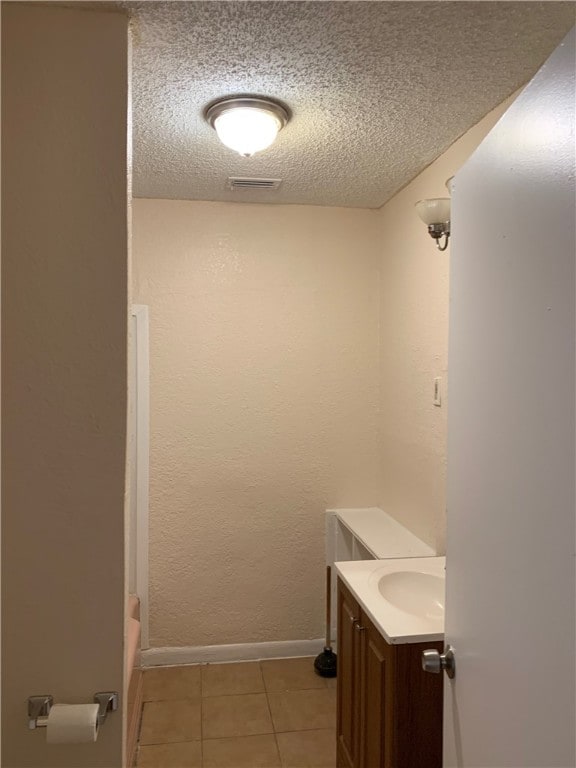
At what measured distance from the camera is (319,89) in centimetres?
Result: 168

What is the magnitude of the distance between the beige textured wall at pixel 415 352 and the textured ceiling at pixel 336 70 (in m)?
0.23

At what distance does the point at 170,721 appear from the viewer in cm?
249

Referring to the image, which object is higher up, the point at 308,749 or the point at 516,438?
the point at 516,438

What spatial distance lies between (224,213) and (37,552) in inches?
83.1

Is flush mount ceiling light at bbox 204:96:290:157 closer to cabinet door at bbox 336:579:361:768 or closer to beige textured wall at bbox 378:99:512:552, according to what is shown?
beige textured wall at bbox 378:99:512:552

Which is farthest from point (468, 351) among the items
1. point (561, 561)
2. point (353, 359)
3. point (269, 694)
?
point (269, 694)

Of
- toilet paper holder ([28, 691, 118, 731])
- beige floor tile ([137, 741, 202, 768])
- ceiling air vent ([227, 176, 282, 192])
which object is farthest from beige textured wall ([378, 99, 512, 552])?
toilet paper holder ([28, 691, 118, 731])

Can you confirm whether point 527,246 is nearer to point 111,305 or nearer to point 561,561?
point 561,561

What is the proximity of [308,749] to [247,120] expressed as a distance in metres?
2.48

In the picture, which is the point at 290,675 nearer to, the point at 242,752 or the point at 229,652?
the point at 229,652

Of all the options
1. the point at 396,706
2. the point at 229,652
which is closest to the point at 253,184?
the point at 396,706

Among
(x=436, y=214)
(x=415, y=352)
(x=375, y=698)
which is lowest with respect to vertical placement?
(x=375, y=698)

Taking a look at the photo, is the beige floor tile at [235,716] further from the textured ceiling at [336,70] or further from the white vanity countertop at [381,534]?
the textured ceiling at [336,70]

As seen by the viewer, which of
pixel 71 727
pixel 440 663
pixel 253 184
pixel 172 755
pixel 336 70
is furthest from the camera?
pixel 253 184
